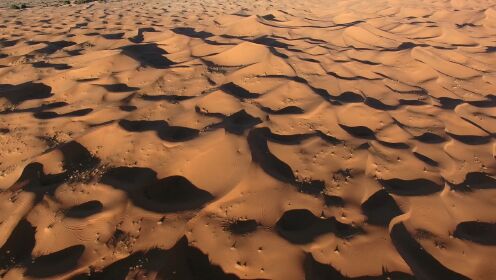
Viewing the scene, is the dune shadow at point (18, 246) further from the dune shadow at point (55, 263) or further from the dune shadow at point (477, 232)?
the dune shadow at point (477, 232)

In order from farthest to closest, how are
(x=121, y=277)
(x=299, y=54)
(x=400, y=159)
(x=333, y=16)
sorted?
(x=333, y=16), (x=299, y=54), (x=400, y=159), (x=121, y=277)

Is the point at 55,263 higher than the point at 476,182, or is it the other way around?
the point at 476,182

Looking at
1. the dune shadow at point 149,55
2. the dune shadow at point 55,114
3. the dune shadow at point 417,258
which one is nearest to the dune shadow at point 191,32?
the dune shadow at point 149,55

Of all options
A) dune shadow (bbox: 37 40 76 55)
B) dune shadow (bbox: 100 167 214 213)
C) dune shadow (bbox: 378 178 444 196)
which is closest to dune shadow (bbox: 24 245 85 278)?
dune shadow (bbox: 100 167 214 213)

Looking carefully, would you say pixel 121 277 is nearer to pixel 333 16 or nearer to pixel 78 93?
pixel 78 93

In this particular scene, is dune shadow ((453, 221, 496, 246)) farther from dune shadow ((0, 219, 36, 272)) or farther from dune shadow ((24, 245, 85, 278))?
dune shadow ((0, 219, 36, 272))

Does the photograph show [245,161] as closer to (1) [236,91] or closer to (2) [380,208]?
(2) [380,208]

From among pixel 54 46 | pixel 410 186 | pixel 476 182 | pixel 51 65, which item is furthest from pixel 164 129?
A: pixel 54 46

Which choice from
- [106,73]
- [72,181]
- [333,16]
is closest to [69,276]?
[72,181]
